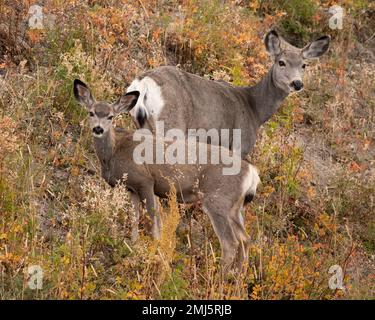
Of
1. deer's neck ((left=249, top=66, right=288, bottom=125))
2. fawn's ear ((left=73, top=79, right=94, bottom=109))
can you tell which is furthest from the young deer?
deer's neck ((left=249, top=66, right=288, bottom=125))

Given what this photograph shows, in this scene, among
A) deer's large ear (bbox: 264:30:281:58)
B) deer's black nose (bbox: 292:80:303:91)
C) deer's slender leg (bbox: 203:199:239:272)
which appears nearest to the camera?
deer's slender leg (bbox: 203:199:239:272)

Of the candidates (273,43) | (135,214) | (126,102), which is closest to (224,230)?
(135,214)

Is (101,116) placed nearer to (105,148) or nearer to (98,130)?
(98,130)

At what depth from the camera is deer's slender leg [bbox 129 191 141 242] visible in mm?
9031

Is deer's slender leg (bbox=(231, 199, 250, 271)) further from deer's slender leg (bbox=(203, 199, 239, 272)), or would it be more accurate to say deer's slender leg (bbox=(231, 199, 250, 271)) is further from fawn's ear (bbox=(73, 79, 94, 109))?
fawn's ear (bbox=(73, 79, 94, 109))

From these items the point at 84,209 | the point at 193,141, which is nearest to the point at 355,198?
the point at 193,141

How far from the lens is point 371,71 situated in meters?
14.3

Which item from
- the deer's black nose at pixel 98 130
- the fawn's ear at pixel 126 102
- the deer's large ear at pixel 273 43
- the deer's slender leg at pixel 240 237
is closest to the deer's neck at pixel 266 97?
the deer's large ear at pixel 273 43

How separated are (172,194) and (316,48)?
3735 mm

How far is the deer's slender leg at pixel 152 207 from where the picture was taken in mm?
9016

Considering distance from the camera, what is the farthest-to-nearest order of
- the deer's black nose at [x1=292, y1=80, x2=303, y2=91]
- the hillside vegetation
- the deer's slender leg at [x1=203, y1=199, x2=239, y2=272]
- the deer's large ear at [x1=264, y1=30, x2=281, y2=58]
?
the deer's large ear at [x1=264, y1=30, x2=281, y2=58] → the deer's black nose at [x1=292, y1=80, x2=303, y2=91] → the deer's slender leg at [x1=203, y1=199, x2=239, y2=272] → the hillside vegetation

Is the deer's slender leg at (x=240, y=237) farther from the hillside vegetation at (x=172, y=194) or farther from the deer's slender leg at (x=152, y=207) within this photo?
the deer's slender leg at (x=152, y=207)

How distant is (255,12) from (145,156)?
599 centimetres

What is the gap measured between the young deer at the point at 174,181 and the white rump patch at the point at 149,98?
1.22ft
